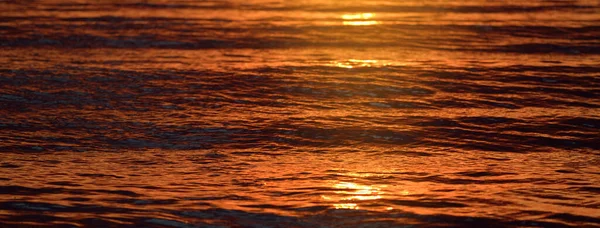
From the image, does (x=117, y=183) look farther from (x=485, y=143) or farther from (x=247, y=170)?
(x=485, y=143)

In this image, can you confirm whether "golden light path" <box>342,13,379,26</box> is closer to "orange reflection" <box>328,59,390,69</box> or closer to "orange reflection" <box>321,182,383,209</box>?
"orange reflection" <box>328,59,390,69</box>

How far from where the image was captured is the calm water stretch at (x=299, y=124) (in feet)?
13.7

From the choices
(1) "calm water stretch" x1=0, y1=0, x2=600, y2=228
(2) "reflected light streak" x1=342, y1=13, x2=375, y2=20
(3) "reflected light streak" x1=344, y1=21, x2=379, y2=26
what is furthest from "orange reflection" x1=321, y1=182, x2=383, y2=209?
(2) "reflected light streak" x1=342, y1=13, x2=375, y2=20

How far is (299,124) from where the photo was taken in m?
5.75

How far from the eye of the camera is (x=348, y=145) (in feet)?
17.1

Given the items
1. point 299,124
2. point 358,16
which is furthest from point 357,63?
point 358,16

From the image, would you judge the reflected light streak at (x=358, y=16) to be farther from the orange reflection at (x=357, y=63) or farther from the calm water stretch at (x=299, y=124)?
the orange reflection at (x=357, y=63)

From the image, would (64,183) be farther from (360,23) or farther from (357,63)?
(360,23)

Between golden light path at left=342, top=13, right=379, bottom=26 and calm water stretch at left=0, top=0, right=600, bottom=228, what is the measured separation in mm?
97

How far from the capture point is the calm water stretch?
4164mm

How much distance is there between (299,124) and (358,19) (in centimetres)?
548

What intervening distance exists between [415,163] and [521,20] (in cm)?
646

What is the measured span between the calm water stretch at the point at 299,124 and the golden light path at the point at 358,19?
0.32 feet

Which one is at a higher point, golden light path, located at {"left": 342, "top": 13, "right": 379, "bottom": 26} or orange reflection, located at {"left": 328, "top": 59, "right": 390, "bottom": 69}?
golden light path, located at {"left": 342, "top": 13, "right": 379, "bottom": 26}
